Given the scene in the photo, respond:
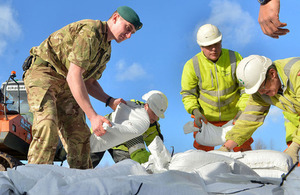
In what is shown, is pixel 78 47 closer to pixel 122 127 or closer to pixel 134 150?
pixel 122 127

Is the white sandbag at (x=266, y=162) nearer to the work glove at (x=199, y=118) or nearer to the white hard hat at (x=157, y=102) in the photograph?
the white hard hat at (x=157, y=102)

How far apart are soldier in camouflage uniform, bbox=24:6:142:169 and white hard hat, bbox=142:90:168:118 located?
2.48ft

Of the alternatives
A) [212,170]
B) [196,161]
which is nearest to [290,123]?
[196,161]

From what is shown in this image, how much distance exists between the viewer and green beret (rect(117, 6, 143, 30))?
3.21 metres

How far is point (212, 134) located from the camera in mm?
4629

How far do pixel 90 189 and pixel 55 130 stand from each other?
1.69 metres

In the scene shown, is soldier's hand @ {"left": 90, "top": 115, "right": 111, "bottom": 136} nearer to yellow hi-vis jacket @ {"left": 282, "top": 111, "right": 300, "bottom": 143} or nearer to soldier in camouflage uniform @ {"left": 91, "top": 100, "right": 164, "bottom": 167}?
soldier in camouflage uniform @ {"left": 91, "top": 100, "right": 164, "bottom": 167}

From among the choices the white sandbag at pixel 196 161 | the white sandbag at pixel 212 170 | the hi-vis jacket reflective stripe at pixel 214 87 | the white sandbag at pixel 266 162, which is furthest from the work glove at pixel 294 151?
the hi-vis jacket reflective stripe at pixel 214 87

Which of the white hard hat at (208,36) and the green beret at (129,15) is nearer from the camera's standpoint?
the green beret at (129,15)

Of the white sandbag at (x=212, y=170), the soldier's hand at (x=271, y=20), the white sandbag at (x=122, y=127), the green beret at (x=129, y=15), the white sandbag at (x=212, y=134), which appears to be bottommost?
the white sandbag at (x=212, y=134)

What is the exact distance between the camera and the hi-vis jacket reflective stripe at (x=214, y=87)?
4.89 metres

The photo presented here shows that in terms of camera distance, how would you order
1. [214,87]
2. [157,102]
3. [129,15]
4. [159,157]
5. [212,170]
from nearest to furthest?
[212,170]
[159,157]
[129,15]
[157,102]
[214,87]

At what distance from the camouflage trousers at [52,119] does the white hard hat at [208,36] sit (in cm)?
215

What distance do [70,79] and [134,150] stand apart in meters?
1.28
